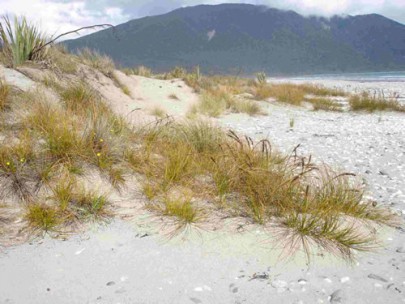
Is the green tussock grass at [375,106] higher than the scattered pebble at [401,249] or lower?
higher

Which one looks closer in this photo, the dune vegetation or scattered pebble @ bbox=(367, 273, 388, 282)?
scattered pebble @ bbox=(367, 273, 388, 282)

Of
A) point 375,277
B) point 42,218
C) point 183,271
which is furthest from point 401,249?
point 42,218

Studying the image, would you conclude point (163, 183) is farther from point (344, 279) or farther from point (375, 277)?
point (375, 277)

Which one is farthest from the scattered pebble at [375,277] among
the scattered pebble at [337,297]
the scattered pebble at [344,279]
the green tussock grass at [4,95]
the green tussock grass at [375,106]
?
the green tussock grass at [375,106]

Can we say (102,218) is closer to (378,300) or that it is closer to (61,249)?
(61,249)

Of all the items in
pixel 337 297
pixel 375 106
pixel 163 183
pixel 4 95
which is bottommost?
pixel 337 297

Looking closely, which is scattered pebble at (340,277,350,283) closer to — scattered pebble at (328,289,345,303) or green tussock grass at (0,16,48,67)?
scattered pebble at (328,289,345,303)

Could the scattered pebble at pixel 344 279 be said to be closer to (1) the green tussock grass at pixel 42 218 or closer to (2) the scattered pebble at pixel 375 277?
(2) the scattered pebble at pixel 375 277

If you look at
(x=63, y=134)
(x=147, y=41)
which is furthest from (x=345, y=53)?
(x=63, y=134)

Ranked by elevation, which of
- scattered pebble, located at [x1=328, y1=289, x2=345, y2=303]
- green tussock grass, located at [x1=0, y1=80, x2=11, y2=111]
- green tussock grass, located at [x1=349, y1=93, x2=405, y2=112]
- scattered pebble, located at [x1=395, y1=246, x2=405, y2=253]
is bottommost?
scattered pebble, located at [x1=328, y1=289, x2=345, y2=303]

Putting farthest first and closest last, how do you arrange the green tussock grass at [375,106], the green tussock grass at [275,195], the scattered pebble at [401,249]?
the green tussock grass at [375,106] < the green tussock grass at [275,195] < the scattered pebble at [401,249]

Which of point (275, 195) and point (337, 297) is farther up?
point (275, 195)

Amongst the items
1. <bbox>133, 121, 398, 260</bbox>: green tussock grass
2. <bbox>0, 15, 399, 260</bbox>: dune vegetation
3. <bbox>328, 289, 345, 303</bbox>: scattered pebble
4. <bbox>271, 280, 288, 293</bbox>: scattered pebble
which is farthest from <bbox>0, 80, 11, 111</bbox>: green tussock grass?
<bbox>328, 289, 345, 303</bbox>: scattered pebble

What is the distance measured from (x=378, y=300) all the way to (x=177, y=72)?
15.4 meters
